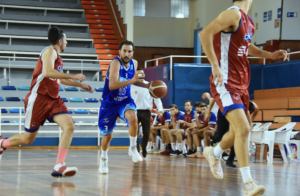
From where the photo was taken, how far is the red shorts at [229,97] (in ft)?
11.1

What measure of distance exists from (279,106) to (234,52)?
9.01m

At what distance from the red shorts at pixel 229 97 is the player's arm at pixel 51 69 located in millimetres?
1465

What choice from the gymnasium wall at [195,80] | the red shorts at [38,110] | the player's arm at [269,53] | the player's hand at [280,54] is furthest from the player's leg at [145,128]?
the gymnasium wall at [195,80]

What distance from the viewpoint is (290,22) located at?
57.1 feet

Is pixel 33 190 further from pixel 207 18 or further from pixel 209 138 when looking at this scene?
pixel 207 18

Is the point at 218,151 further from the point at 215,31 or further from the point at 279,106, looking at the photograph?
the point at 279,106

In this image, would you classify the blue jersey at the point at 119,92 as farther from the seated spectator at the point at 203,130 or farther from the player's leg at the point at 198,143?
the player's leg at the point at 198,143

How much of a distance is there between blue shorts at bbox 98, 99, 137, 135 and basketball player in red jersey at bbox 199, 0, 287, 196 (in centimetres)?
171

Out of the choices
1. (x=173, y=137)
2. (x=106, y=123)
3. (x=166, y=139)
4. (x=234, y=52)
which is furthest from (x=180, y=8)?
(x=234, y=52)

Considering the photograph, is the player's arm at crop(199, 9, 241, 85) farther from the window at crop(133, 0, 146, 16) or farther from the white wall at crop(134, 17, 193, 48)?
the window at crop(133, 0, 146, 16)

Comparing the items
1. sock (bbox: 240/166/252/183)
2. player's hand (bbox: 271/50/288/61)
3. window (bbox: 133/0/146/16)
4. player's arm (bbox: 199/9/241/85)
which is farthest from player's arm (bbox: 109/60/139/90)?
window (bbox: 133/0/146/16)

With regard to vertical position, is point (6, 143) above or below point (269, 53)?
below

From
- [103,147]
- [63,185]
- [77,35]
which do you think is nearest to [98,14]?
A: [77,35]

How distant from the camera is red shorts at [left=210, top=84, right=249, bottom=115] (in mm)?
3385
